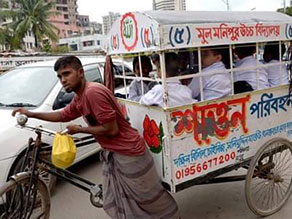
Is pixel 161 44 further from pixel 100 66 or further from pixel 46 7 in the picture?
pixel 46 7

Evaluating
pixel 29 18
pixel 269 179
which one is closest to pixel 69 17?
pixel 29 18

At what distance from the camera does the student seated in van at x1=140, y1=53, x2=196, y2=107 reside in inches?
96.1

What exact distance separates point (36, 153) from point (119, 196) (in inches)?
28.4

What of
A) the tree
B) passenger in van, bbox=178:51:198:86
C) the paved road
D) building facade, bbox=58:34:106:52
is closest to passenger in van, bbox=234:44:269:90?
passenger in van, bbox=178:51:198:86

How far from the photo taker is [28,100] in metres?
3.89

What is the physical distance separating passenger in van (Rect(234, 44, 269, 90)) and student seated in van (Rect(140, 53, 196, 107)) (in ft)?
2.34

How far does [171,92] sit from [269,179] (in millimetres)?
1487

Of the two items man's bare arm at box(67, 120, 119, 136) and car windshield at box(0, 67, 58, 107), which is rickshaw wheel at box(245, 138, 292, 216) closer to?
man's bare arm at box(67, 120, 119, 136)

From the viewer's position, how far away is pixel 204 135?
8.52 ft

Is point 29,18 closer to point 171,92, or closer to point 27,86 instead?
point 27,86

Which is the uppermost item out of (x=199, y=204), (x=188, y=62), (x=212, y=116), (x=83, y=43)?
(x=83, y=43)

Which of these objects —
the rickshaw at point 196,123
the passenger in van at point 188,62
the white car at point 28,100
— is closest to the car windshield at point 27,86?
the white car at point 28,100

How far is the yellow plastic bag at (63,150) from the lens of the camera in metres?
2.34

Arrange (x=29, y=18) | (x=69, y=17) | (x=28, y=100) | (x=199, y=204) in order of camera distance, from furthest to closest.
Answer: (x=69, y=17) → (x=29, y=18) → (x=28, y=100) → (x=199, y=204)
